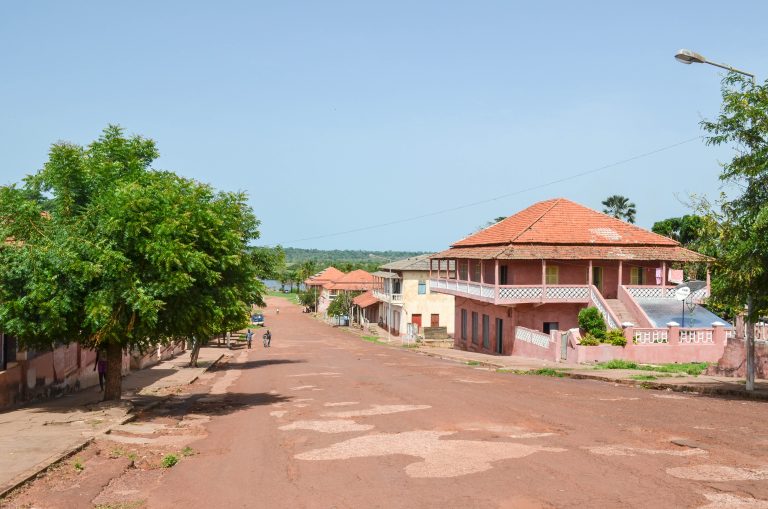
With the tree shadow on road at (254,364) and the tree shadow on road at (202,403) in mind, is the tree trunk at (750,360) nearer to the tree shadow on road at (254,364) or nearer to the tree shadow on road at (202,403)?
the tree shadow on road at (202,403)

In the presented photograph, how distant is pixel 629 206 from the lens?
74.6 metres

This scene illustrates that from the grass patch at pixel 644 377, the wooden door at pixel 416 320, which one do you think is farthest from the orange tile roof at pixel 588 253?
the wooden door at pixel 416 320

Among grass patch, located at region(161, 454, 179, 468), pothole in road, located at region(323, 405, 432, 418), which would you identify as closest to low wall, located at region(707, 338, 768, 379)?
pothole in road, located at region(323, 405, 432, 418)

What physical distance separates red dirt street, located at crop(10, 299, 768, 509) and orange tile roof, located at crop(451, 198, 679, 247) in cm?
1814

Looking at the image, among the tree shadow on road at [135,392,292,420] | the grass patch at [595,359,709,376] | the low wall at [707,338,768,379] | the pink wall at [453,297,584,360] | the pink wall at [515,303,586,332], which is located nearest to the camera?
the tree shadow on road at [135,392,292,420]

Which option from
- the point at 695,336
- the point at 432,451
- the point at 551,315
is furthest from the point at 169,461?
the point at 551,315

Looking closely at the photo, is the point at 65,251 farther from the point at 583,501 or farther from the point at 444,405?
the point at 583,501

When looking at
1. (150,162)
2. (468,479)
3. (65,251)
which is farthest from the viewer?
(150,162)

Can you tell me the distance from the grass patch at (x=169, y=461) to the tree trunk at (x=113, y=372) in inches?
287

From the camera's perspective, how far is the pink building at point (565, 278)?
112ft

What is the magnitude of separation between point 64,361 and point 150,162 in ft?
26.8

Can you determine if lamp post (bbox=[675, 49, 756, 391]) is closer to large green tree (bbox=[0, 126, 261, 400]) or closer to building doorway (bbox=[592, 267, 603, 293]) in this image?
large green tree (bbox=[0, 126, 261, 400])

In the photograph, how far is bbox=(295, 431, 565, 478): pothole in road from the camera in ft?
33.9

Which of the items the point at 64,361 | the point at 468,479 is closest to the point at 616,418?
the point at 468,479
